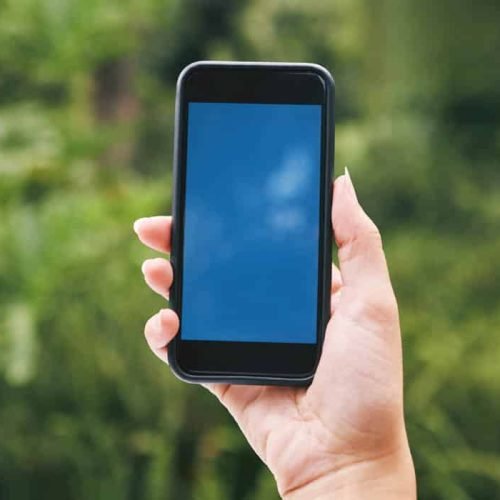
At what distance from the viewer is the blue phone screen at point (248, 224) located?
0.58 metres

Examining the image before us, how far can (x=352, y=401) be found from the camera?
0.53 meters

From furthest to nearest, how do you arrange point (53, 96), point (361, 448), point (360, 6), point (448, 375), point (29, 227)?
point (360, 6), point (53, 96), point (448, 375), point (29, 227), point (361, 448)

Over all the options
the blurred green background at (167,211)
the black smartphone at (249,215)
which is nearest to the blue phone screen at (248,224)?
the black smartphone at (249,215)

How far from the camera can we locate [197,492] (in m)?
1.31

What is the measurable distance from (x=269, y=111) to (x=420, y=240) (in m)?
1.05

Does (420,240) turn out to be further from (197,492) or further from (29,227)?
(29,227)

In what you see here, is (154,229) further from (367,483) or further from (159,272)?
(367,483)

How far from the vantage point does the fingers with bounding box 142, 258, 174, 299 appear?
0.57 metres

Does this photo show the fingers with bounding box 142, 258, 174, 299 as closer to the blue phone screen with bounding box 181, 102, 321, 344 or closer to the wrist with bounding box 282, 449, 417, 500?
the blue phone screen with bounding box 181, 102, 321, 344

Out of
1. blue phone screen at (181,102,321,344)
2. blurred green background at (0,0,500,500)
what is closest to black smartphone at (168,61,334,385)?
blue phone screen at (181,102,321,344)

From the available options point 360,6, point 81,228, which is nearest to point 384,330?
point 81,228

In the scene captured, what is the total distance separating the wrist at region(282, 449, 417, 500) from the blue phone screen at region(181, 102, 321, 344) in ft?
0.32

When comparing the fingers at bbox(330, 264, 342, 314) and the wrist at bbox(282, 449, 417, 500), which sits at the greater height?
the fingers at bbox(330, 264, 342, 314)

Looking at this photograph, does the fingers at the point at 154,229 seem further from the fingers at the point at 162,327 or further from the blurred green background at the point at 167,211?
the blurred green background at the point at 167,211
